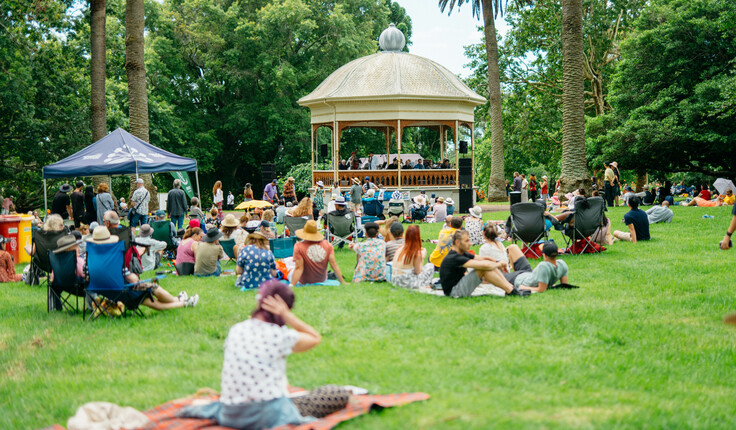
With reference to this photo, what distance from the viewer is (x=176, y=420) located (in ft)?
15.6

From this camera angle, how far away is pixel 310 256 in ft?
34.3

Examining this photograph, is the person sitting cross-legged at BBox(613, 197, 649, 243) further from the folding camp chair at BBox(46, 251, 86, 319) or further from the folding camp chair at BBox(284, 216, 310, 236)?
the folding camp chair at BBox(46, 251, 86, 319)

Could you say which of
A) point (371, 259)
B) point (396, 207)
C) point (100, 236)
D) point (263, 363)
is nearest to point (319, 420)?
point (263, 363)

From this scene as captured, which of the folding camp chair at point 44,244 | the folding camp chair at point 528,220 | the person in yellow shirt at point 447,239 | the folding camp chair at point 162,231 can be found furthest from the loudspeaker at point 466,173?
the folding camp chair at point 44,244

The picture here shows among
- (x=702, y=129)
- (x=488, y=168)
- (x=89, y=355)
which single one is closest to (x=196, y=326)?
(x=89, y=355)

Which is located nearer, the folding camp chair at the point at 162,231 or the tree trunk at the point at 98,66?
the folding camp chair at the point at 162,231

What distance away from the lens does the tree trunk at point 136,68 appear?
20.4 metres

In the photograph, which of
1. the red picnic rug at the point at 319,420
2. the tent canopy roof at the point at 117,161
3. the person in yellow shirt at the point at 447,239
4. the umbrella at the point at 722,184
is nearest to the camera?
the red picnic rug at the point at 319,420

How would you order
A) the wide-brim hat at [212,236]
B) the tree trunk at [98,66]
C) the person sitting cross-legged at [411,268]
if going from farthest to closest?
the tree trunk at [98,66]
the wide-brim hat at [212,236]
the person sitting cross-legged at [411,268]

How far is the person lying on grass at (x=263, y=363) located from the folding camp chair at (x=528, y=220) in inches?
344

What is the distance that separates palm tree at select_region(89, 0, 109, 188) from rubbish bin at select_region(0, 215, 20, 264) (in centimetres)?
868

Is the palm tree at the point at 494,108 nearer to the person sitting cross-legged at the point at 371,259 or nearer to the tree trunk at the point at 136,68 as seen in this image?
the tree trunk at the point at 136,68

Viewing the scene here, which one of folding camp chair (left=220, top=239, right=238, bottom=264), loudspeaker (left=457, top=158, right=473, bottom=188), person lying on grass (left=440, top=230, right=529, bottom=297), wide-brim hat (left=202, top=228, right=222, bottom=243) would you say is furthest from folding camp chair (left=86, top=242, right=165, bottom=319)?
loudspeaker (left=457, top=158, right=473, bottom=188)

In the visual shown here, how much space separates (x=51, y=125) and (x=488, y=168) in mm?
27300
